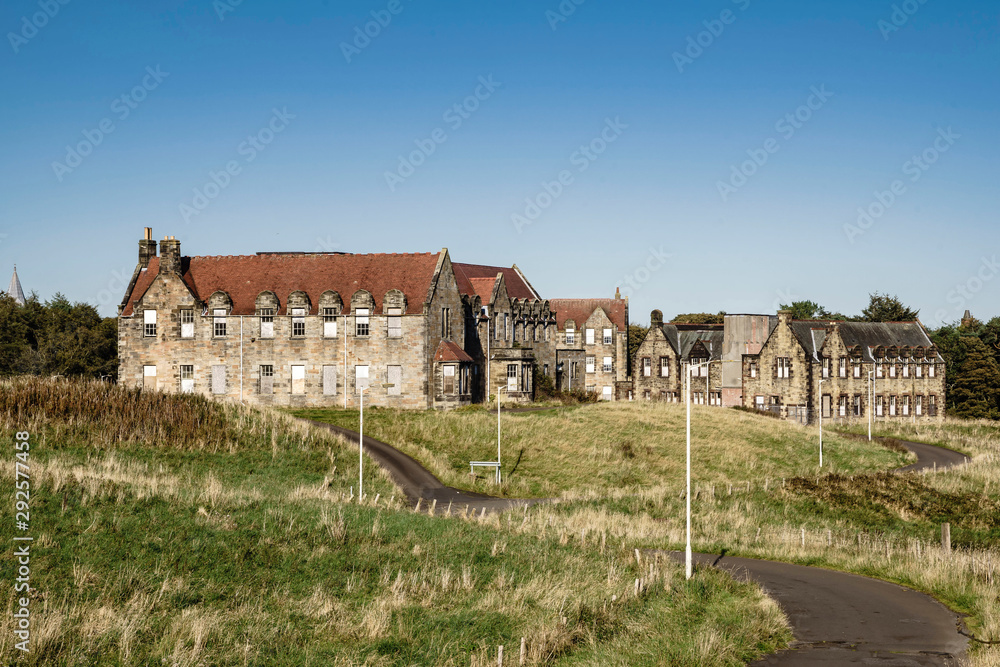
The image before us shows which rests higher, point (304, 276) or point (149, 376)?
point (304, 276)

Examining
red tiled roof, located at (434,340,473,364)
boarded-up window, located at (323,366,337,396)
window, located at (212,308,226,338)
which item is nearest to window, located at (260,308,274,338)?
window, located at (212,308,226,338)

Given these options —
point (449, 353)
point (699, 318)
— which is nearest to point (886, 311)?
point (699, 318)

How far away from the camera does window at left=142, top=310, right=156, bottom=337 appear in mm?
65750

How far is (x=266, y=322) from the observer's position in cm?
6412

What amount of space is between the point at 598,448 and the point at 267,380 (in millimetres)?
24510

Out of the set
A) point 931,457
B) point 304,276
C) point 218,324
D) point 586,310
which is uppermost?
point 304,276

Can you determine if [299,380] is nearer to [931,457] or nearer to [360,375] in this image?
[360,375]

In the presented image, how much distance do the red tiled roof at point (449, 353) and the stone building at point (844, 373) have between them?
31.9m

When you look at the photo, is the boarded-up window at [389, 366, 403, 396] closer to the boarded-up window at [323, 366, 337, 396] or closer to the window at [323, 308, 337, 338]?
the boarded-up window at [323, 366, 337, 396]

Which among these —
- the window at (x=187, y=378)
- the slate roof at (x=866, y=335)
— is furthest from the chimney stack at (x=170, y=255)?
the slate roof at (x=866, y=335)

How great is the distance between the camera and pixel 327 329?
63375 millimetres

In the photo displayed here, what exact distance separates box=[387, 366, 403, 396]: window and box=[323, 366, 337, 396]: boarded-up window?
12.9 ft

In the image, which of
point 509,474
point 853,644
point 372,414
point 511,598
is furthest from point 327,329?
point 853,644

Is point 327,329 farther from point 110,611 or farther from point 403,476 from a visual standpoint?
point 110,611
